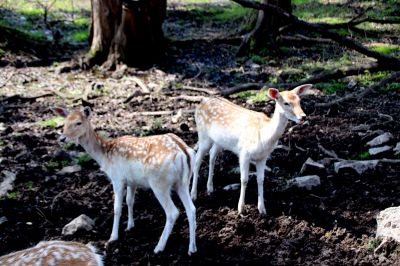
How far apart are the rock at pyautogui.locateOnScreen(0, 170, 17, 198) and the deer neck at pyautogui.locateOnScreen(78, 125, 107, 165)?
4.71ft

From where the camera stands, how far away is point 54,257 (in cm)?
464

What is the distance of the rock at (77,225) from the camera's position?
6638mm

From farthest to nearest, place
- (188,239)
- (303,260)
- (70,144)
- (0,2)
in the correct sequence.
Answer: (0,2) < (70,144) < (188,239) < (303,260)

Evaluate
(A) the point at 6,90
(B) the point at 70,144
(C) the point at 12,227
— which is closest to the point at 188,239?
(C) the point at 12,227

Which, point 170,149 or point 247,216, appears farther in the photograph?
point 247,216

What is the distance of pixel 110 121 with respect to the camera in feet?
34.6

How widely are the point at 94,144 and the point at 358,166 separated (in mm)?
3118

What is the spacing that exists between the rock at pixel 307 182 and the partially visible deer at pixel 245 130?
53 centimetres

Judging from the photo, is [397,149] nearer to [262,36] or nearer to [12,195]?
[12,195]

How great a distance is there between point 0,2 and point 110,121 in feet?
34.8

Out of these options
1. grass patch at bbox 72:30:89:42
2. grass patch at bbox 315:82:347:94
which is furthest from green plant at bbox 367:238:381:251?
grass patch at bbox 72:30:89:42

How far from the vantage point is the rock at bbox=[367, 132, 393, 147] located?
8484 mm

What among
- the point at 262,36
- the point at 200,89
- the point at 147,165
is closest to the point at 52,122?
the point at 200,89

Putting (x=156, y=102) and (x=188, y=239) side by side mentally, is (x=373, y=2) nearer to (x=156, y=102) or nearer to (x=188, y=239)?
(x=156, y=102)
